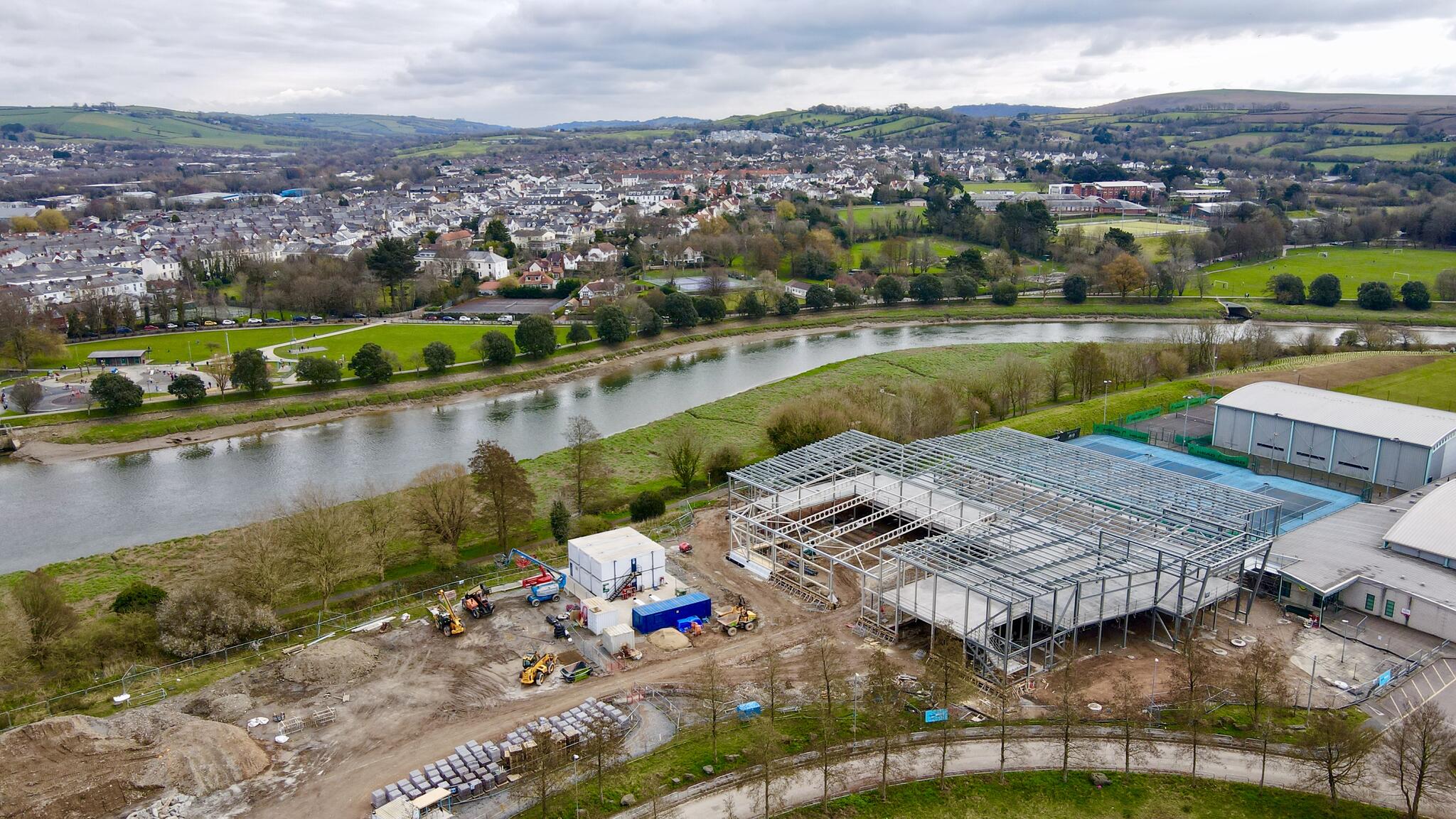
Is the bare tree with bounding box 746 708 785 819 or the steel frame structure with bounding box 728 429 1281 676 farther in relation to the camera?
the steel frame structure with bounding box 728 429 1281 676

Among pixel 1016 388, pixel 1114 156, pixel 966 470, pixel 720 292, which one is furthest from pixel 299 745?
pixel 1114 156

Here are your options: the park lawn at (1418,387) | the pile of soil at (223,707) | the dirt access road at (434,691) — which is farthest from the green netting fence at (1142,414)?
the pile of soil at (223,707)

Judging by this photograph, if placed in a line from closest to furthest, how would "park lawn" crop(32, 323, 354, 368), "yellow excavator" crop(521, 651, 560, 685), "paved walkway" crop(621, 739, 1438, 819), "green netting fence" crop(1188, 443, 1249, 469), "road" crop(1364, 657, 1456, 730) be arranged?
"paved walkway" crop(621, 739, 1438, 819) < "road" crop(1364, 657, 1456, 730) < "yellow excavator" crop(521, 651, 560, 685) < "green netting fence" crop(1188, 443, 1249, 469) < "park lawn" crop(32, 323, 354, 368)

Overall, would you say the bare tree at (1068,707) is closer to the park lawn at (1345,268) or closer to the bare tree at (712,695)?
the bare tree at (712,695)

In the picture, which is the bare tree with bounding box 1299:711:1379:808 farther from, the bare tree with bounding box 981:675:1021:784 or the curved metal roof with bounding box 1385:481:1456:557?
the curved metal roof with bounding box 1385:481:1456:557

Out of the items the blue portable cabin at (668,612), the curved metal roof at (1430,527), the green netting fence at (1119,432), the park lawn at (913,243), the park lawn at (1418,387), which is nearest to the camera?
the blue portable cabin at (668,612)

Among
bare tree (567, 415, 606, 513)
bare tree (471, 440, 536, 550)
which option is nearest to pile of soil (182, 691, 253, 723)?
bare tree (471, 440, 536, 550)

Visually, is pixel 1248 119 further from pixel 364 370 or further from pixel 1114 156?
pixel 364 370
